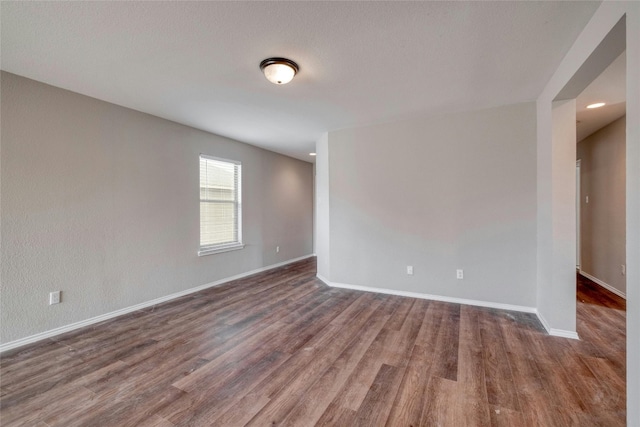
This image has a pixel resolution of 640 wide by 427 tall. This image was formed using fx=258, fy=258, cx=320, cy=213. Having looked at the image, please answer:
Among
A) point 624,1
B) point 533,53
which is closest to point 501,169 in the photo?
point 533,53

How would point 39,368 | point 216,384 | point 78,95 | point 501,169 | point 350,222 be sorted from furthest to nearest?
point 350,222 → point 501,169 → point 78,95 → point 39,368 → point 216,384

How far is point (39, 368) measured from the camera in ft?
6.82

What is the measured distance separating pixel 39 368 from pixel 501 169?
4966 mm

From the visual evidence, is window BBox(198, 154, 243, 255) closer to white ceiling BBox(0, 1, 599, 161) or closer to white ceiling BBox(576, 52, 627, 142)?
white ceiling BBox(0, 1, 599, 161)

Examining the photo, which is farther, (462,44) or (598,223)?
(598,223)

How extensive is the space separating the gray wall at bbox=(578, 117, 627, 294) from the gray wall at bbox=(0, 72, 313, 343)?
5897mm

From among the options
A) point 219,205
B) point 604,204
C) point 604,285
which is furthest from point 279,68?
point 604,285

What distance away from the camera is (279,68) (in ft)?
7.11

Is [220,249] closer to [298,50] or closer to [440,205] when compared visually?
[298,50]

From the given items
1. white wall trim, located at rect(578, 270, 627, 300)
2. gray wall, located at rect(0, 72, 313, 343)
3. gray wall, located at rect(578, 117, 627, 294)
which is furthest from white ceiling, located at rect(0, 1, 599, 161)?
white wall trim, located at rect(578, 270, 627, 300)

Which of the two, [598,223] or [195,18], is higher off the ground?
[195,18]

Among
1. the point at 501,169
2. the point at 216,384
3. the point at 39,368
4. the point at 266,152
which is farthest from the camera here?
the point at 266,152

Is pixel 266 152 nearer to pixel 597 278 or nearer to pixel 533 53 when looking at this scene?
pixel 533 53

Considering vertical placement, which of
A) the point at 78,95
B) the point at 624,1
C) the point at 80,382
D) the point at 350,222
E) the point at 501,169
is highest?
the point at 78,95
